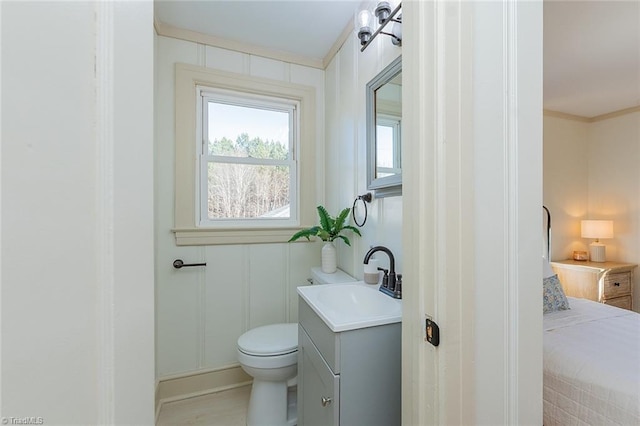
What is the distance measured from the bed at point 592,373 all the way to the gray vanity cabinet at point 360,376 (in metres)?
0.84

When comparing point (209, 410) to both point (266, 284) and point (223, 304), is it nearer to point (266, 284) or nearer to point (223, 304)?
point (223, 304)

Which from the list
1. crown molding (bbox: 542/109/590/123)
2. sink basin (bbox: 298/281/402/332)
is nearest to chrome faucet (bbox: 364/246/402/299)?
sink basin (bbox: 298/281/402/332)

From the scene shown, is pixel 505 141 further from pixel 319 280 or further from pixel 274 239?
pixel 274 239

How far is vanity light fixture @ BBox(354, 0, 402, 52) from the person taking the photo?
4.14 ft

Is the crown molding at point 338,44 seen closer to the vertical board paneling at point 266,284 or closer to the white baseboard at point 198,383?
the vertical board paneling at point 266,284

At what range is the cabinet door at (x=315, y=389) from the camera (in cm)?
93

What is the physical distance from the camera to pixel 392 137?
141cm

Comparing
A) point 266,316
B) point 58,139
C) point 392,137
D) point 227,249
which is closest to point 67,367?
point 58,139

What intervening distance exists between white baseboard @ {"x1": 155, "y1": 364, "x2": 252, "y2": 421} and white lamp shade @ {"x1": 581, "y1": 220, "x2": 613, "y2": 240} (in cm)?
381

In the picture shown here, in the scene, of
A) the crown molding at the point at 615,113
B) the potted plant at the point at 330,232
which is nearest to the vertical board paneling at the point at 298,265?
the potted plant at the point at 330,232

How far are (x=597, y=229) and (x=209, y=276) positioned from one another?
3969mm

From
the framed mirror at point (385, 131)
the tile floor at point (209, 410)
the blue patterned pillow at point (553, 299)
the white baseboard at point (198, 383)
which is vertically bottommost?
the tile floor at point (209, 410)

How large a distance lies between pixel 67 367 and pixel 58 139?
0.24 m

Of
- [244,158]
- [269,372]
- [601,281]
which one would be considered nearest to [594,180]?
[601,281]
